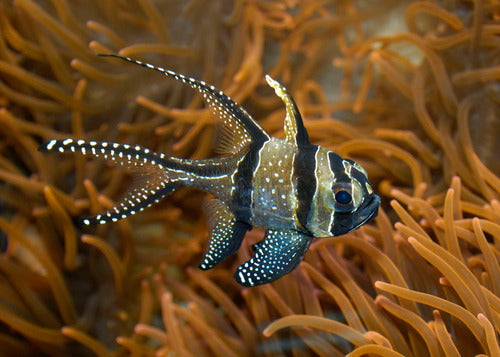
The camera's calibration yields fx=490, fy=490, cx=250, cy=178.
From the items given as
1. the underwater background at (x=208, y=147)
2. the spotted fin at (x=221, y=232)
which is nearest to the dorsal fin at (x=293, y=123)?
A: the spotted fin at (x=221, y=232)

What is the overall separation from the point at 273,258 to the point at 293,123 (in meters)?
0.35

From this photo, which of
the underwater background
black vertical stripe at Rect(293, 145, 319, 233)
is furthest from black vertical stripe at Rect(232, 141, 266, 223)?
the underwater background

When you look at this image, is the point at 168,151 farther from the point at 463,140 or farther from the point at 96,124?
the point at 463,140

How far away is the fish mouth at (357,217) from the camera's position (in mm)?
1177

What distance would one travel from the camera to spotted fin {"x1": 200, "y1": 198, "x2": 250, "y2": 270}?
4.23 feet

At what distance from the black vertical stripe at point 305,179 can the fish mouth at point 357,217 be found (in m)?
0.08

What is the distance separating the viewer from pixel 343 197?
3.84ft

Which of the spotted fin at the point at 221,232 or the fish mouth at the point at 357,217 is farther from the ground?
the fish mouth at the point at 357,217

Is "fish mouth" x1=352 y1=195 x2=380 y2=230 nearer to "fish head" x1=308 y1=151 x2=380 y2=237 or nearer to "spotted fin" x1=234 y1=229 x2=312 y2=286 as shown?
"fish head" x1=308 y1=151 x2=380 y2=237

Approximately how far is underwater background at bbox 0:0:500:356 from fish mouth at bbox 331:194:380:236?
0.44 meters

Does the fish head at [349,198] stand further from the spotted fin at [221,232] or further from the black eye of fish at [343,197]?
the spotted fin at [221,232]

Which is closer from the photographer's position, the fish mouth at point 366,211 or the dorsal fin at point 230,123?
the fish mouth at point 366,211

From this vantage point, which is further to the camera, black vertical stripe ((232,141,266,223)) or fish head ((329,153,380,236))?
black vertical stripe ((232,141,266,223))

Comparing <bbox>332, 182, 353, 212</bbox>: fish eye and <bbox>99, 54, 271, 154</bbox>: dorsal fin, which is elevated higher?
<bbox>99, 54, 271, 154</bbox>: dorsal fin
